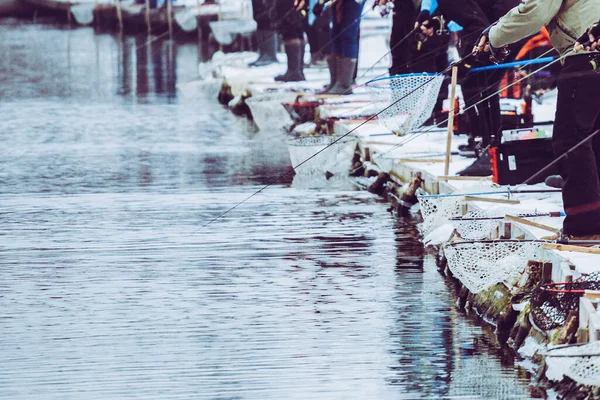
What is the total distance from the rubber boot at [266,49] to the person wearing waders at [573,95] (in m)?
11.5

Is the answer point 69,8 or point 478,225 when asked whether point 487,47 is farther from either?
point 69,8

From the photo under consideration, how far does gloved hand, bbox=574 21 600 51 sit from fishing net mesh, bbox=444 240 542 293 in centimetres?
89

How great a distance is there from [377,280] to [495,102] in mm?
2518

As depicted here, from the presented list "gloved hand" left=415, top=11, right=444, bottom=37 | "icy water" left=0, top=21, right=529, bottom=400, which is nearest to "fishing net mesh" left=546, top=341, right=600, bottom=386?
"icy water" left=0, top=21, right=529, bottom=400

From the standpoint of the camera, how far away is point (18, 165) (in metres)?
Answer: 11.7

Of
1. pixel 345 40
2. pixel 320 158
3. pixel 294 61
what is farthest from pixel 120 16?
pixel 320 158

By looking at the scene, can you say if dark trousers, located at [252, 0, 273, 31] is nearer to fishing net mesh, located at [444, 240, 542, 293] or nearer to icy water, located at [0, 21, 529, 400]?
icy water, located at [0, 21, 529, 400]

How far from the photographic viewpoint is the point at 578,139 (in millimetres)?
6660

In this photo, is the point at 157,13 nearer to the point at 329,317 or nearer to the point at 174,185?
the point at 174,185

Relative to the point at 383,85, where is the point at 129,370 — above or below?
below

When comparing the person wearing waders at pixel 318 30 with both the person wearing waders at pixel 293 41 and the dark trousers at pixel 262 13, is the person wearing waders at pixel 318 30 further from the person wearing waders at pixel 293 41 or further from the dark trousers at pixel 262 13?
the dark trousers at pixel 262 13

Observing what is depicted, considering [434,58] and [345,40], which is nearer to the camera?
[434,58]

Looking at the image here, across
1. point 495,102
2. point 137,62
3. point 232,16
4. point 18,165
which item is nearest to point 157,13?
point 232,16

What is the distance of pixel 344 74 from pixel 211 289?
274 inches
